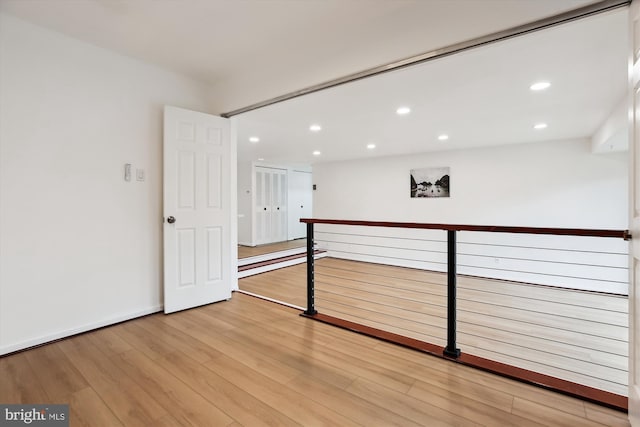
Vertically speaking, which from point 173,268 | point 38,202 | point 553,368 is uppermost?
point 38,202

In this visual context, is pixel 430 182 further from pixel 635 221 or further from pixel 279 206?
pixel 635 221

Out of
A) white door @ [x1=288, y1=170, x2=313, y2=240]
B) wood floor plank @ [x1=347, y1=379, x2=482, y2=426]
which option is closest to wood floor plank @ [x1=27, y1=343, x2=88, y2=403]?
wood floor plank @ [x1=347, y1=379, x2=482, y2=426]

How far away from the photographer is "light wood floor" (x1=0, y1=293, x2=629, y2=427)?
1.55m

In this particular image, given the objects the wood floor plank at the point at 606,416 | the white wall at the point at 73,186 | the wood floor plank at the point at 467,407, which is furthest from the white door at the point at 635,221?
the white wall at the point at 73,186

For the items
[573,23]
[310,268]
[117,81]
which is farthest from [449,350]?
[117,81]

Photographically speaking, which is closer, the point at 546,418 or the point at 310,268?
the point at 546,418

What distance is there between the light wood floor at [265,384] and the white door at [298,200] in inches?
235

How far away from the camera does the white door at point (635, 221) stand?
1.35m

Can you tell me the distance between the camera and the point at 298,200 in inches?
342

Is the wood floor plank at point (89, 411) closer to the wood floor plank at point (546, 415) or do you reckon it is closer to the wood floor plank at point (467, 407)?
the wood floor plank at point (467, 407)

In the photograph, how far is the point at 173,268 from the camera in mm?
3000

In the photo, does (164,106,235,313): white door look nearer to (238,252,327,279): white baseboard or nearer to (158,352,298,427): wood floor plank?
(158,352,298,427): wood floor plank

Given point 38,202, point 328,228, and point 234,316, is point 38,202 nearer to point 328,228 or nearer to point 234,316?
point 234,316

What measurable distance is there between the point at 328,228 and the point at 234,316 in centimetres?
467
